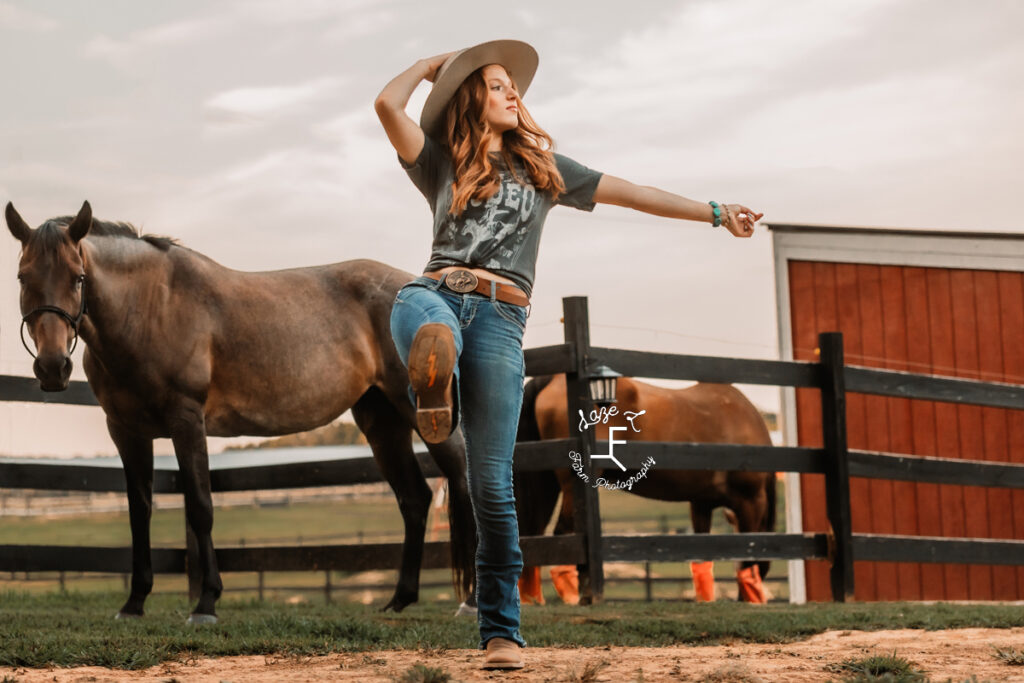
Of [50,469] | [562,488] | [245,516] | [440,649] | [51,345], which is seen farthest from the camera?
[245,516]

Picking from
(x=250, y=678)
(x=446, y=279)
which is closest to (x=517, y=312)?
(x=446, y=279)

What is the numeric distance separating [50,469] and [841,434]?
425 cm

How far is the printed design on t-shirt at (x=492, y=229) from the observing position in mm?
2623

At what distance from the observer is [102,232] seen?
4.64m

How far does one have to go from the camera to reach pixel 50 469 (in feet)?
18.5

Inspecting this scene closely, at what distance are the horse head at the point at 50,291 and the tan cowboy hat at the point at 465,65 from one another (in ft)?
6.45

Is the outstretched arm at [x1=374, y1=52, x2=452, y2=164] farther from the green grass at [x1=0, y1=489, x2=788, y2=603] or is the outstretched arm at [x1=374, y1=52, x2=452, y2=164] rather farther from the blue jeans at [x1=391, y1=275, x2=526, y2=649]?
the green grass at [x1=0, y1=489, x2=788, y2=603]

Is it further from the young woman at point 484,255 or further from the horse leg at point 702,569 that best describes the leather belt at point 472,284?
the horse leg at point 702,569

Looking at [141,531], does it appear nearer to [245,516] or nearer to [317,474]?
[317,474]

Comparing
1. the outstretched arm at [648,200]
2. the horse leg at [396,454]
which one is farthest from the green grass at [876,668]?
the horse leg at [396,454]

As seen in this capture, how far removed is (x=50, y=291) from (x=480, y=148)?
224 cm

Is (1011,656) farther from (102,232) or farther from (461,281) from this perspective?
(102,232)

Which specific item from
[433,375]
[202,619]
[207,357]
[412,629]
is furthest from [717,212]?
[207,357]

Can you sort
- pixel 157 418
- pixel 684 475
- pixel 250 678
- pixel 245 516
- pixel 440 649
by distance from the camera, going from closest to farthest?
pixel 250 678 < pixel 440 649 < pixel 157 418 < pixel 684 475 < pixel 245 516
